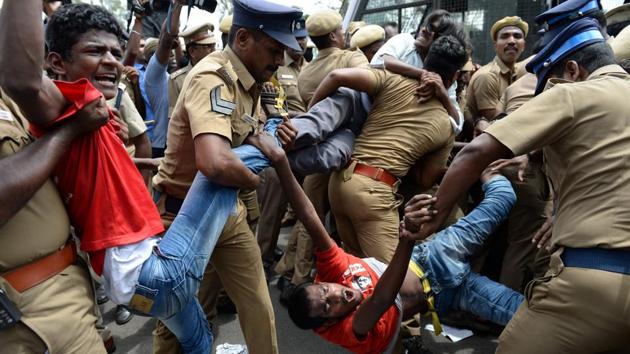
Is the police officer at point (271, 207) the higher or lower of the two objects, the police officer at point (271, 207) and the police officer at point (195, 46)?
the lower

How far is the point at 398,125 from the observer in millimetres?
2996

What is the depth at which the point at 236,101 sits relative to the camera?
220 cm

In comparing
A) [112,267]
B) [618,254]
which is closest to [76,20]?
[112,267]

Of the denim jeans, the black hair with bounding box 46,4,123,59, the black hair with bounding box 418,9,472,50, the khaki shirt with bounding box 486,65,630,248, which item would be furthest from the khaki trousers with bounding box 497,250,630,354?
the black hair with bounding box 418,9,472,50

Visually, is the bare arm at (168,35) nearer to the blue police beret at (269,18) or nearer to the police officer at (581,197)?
the blue police beret at (269,18)

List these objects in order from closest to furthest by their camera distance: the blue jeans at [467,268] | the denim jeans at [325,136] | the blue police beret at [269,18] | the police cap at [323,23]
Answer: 1. the blue police beret at [269,18]
2. the blue jeans at [467,268]
3. the denim jeans at [325,136]
4. the police cap at [323,23]

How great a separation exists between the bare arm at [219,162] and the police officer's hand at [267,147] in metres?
0.18

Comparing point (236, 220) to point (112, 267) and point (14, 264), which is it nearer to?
point (112, 267)

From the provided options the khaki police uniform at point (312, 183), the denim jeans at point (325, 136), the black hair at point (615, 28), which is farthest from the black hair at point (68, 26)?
the black hair at point (615, 28)

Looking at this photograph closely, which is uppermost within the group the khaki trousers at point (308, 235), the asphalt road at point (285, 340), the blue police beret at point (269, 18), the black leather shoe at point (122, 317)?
the blue police beret at point (269, 18)

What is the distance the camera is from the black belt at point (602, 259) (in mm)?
1484

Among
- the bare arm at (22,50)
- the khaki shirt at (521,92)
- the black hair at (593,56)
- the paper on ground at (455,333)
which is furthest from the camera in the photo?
the khaki shirt at (521,92)

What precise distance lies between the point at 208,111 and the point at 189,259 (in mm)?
635

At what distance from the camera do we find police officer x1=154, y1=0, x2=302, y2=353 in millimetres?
1937
